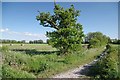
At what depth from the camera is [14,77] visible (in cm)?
1209

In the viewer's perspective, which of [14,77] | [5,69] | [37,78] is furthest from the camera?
[37,78]

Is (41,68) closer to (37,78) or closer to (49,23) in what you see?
(37,78)

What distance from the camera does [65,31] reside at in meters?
28.8

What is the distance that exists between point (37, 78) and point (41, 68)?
6.37 ft

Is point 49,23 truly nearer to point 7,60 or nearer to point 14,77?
point 7,60

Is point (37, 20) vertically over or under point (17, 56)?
over

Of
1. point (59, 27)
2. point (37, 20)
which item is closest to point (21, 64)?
point (59, 27)

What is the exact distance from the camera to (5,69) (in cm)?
1294

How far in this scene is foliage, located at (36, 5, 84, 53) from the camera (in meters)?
28.7

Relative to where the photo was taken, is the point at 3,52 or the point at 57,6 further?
the point at 57,6

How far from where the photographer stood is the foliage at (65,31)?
28.7 metres

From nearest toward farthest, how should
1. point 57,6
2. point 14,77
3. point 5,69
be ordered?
point 14,77 < point 5,69 < point 57,6

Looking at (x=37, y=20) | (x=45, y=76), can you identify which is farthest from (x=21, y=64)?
(x=37, y=20)

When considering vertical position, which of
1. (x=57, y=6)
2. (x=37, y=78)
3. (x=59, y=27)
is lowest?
(x=37, y=78)
